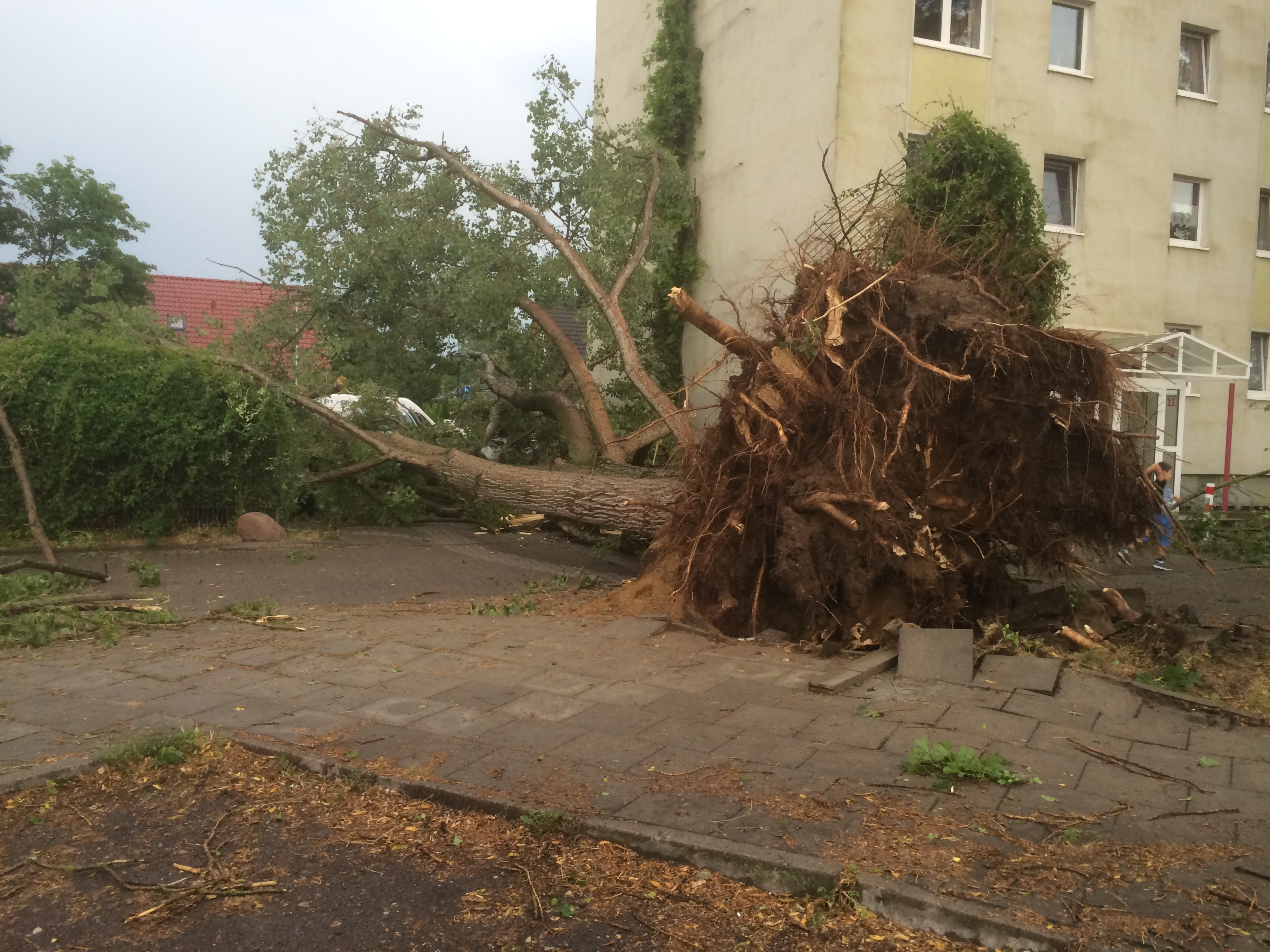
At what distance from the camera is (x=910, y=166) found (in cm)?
1355

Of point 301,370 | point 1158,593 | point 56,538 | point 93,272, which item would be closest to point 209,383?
point 301,370

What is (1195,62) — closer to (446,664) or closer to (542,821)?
(446,664)

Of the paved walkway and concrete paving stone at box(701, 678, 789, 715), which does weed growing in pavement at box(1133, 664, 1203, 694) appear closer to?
the paved walkway

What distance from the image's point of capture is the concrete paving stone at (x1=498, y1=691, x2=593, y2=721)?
528cm

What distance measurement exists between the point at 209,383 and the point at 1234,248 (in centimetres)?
1805

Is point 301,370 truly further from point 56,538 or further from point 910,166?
point 910,166

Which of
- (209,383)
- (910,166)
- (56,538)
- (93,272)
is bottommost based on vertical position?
(56,538)

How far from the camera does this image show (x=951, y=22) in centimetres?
1672

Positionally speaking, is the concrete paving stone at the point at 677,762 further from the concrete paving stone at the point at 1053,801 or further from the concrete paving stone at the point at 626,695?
the concrete paving stone at the point at 1053,801

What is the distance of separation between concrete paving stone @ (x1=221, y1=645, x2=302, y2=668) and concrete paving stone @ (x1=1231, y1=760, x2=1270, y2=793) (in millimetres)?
5222

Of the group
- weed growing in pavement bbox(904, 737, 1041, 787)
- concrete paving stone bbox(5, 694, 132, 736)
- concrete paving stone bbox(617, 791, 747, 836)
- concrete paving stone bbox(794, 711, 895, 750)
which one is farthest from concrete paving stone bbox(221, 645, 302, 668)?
weed growing in pavement bbox(904, 737, 1041, 787)

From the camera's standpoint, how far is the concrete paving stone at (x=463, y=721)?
499cm

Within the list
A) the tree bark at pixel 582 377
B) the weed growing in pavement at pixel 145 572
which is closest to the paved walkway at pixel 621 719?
the weed growing in pavement at pixel 145 572

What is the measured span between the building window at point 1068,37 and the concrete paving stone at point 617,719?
16.4 metres
